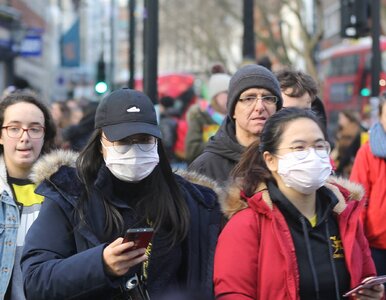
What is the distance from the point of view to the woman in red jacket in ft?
12.8

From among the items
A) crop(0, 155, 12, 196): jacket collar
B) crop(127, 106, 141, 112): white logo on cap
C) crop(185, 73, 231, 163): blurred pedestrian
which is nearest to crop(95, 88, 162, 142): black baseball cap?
crop(127, 106, 141, 112): white logo on cap

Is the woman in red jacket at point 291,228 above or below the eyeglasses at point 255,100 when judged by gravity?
below

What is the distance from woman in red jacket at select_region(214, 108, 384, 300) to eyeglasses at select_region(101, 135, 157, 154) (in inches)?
17.2

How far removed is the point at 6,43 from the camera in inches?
1190

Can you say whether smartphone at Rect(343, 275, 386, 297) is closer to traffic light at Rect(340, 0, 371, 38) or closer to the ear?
the ear

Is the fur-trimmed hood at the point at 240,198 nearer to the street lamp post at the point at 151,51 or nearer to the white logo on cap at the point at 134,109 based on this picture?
the white logo on cap at the point at 134,109

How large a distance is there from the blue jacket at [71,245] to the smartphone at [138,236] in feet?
0.59

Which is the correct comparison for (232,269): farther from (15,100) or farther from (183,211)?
(15,100)

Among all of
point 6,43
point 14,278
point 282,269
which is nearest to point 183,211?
point 282,269

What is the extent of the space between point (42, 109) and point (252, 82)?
3.89 feet

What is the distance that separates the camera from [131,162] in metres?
3.89

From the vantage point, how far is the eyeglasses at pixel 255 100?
533cm

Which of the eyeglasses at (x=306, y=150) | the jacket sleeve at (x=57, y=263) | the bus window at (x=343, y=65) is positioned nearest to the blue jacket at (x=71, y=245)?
the jacket sleeve at (x=57, y=263)

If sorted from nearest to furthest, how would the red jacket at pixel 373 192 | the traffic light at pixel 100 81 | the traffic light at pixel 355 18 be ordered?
the red jacket at pixel 373 192 → the traffic light at pixel 355 18 → the traffic light at pixel 100 81
